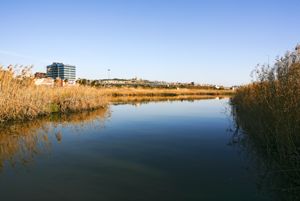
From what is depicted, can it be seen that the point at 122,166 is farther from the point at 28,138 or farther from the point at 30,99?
the point at 30,99

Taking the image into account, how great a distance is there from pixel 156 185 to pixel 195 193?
826 mm

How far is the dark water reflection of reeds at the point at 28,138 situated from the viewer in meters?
8.33

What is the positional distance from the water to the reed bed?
97.5 inches

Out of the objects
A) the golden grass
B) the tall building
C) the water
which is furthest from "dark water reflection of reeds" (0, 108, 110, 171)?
the tall building

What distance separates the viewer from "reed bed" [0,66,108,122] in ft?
48.2

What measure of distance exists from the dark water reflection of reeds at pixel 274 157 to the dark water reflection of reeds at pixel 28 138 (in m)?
5.90

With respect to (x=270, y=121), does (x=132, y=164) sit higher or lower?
lower

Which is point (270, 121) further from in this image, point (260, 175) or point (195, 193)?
point (195, 193)

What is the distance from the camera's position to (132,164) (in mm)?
7719

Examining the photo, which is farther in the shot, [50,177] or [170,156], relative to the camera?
[170,156]

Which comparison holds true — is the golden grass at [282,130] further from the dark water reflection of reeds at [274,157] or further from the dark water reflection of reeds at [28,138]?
the dark water reflection of reeds at [28,138]

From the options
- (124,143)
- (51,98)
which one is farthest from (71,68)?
(124,143)

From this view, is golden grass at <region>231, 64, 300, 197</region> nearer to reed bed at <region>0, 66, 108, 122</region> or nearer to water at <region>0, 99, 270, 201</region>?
water at <region>0, 99, 270, 201</region>


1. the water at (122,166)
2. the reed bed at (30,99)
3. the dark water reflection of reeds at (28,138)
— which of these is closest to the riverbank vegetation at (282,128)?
the water at (122,166)
